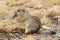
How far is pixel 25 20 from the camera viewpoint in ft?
23.6

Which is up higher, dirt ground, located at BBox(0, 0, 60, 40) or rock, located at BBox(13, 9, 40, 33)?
rock, located at BBox(13, 9, 40, 33)

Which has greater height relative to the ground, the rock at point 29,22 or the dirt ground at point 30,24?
the rock at point 29,22

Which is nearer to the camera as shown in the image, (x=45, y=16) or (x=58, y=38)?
(x=58, y=38)

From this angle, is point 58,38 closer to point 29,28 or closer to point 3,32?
point 29,28

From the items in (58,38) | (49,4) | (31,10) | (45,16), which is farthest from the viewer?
(49,4)

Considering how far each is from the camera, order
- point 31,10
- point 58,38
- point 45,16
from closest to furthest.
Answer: point 58,38 < point 45,16 < point 31,10

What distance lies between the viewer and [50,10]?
966 cm

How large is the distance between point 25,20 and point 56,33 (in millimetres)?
866

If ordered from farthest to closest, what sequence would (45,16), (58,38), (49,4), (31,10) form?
(49,4) < (31,10) < (45,16) < (58,38)

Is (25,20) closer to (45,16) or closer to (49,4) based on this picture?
(45,16)

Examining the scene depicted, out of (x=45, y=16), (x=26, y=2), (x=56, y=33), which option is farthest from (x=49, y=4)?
(x=56, y=33)

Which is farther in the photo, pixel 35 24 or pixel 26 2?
pixel 26 2

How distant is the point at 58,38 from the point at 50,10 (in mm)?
2818

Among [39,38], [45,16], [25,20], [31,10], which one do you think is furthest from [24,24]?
[31,10]
